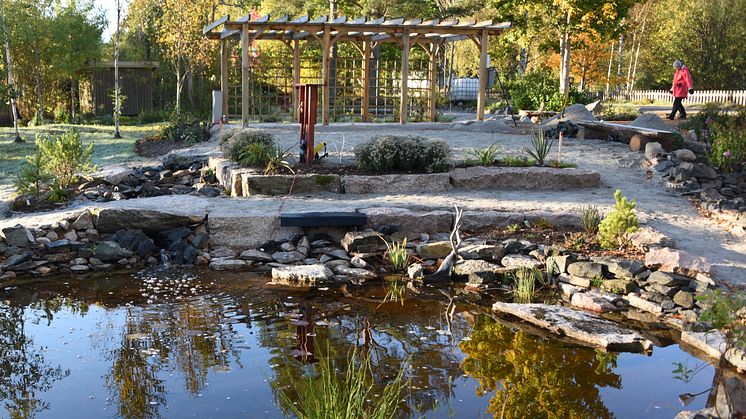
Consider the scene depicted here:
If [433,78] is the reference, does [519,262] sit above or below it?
below

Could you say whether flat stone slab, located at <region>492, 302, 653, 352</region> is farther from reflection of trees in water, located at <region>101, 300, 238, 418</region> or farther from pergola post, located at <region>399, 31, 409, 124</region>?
pergola post, located at <region>399, 31, 409, 124</region>

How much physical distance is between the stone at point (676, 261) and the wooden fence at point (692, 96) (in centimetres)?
1860

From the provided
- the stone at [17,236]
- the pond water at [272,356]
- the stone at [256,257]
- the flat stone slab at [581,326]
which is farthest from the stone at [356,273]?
the stone at [17,236]

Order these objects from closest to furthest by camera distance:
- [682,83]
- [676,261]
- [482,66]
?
[676,261] → [682,83] → [482,66]

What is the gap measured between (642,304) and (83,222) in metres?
6.32

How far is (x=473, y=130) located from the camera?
17.5 metres

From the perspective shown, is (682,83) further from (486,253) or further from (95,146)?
(95,146)

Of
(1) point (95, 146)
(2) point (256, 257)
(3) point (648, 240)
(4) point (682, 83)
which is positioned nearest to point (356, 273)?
(2) point (256, 257)

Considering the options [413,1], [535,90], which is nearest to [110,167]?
[535,90]

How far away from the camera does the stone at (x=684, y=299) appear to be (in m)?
7.18

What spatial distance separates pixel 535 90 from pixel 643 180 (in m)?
10.9

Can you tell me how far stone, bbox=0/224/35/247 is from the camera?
8.60m

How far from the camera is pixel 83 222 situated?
9.11 m

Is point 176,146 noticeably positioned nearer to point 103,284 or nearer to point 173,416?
point 103,284
